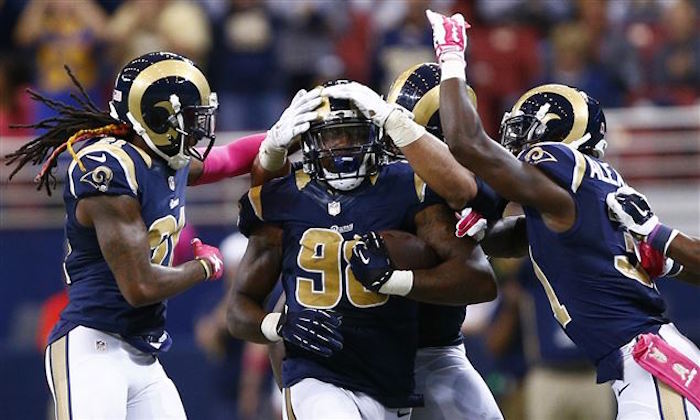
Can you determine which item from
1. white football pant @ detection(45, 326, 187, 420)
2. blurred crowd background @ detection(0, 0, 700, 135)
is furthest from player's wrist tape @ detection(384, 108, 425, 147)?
blurred crowd background @ detection(0, 0, 700, 135)

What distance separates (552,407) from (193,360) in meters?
2.51

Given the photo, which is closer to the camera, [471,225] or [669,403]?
[669,403]

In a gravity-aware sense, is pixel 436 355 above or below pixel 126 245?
below

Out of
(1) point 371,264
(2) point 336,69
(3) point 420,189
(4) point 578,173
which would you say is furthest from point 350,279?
(2) point 336,69

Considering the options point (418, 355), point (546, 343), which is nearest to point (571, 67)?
point (546, 343)

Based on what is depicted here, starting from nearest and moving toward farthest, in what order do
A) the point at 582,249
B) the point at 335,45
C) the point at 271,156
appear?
the point at 582,249 < the point at 271,156 < the point at 335,45

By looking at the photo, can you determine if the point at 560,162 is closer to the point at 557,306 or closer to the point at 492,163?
the point at 492,163

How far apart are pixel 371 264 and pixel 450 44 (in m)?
0.86

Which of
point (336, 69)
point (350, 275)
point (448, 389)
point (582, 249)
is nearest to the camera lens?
point (582, 249)

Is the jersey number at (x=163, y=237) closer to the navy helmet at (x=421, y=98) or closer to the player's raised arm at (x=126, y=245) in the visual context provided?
the player's raised arm at (x=126, y=245)

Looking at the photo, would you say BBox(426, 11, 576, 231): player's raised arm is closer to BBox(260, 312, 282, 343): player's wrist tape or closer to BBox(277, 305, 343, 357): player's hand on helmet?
BBox(277, 305, 343, 357): player's hand on helmet

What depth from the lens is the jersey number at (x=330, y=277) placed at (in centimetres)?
472

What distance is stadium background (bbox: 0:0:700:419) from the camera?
913 cm

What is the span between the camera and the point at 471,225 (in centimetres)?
477
